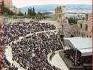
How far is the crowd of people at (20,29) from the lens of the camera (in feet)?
12.8

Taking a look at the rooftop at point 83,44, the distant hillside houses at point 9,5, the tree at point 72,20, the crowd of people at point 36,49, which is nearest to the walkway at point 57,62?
the crowd of people at point 36,49

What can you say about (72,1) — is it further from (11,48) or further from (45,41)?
(11,48)

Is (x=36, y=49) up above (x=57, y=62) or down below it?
above

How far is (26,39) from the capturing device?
12.8ft

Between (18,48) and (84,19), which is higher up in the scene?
(84,19)

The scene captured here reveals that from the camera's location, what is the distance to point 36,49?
391 cm

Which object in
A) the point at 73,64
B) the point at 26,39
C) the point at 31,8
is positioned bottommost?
the point at 73,64

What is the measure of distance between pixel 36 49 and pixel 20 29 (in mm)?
261

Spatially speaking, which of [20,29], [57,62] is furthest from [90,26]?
[20,29]

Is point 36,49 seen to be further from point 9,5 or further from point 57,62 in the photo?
point 9,5

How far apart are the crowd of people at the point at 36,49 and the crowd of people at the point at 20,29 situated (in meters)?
0.06

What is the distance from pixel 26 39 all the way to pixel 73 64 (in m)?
0.54

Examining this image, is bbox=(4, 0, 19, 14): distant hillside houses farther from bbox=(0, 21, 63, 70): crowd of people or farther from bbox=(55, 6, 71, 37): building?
bbox=(55, 6, 71, 37): building

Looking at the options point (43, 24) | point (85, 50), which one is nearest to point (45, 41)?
point (43, 24)
